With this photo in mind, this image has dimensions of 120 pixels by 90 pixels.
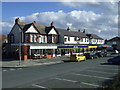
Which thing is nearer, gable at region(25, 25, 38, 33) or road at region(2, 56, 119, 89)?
road at region(2, 56, 119, 89)

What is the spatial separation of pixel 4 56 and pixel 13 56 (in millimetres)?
3521

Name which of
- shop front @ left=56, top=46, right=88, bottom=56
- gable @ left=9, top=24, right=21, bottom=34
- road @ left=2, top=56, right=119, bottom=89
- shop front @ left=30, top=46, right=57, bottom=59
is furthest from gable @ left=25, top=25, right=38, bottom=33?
road @ left=2, top=56, right=119, bottom=89

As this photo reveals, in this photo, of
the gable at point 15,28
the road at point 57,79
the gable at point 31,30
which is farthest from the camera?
the gable at point 15,28

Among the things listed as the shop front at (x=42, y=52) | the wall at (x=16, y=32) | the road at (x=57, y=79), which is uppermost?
the wall at (x=16, y=32)

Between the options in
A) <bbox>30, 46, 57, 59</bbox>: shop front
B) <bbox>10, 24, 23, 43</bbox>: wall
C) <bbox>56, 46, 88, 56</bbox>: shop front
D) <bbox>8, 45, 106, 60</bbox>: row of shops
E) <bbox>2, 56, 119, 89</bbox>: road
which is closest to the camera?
<bbox>2, 56, 119, 89</bbox>: road

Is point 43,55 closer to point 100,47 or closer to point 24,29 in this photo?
point 24,29

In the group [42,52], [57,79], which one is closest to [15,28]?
[42,52]

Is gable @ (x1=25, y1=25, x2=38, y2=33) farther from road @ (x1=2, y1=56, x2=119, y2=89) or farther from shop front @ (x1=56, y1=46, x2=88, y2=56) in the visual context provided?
road @ (x1=2, y1=56, x2=119, y2=89)

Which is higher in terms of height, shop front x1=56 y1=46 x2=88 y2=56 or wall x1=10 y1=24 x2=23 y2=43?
wall x1=10 y1=24 x2=23 y2=43

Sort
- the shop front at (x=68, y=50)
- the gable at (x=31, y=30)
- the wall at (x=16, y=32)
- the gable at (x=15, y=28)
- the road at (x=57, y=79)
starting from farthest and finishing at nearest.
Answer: the shop front at (x=68, y=50)
the gable at (x=15, y=28)
the wall at (x=16, y=32)
the gable at (x=31, y=30)
the road at (x=57, y=79)

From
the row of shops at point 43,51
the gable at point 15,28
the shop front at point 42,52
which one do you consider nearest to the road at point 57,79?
the row of shops at point 43,51

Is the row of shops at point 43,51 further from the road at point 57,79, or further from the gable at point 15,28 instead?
the road at point 57,79

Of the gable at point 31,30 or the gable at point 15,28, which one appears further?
the gable at point 15,28

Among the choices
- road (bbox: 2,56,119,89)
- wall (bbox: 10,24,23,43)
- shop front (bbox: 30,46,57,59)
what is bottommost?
road (bbox: 2,56,119,89)
